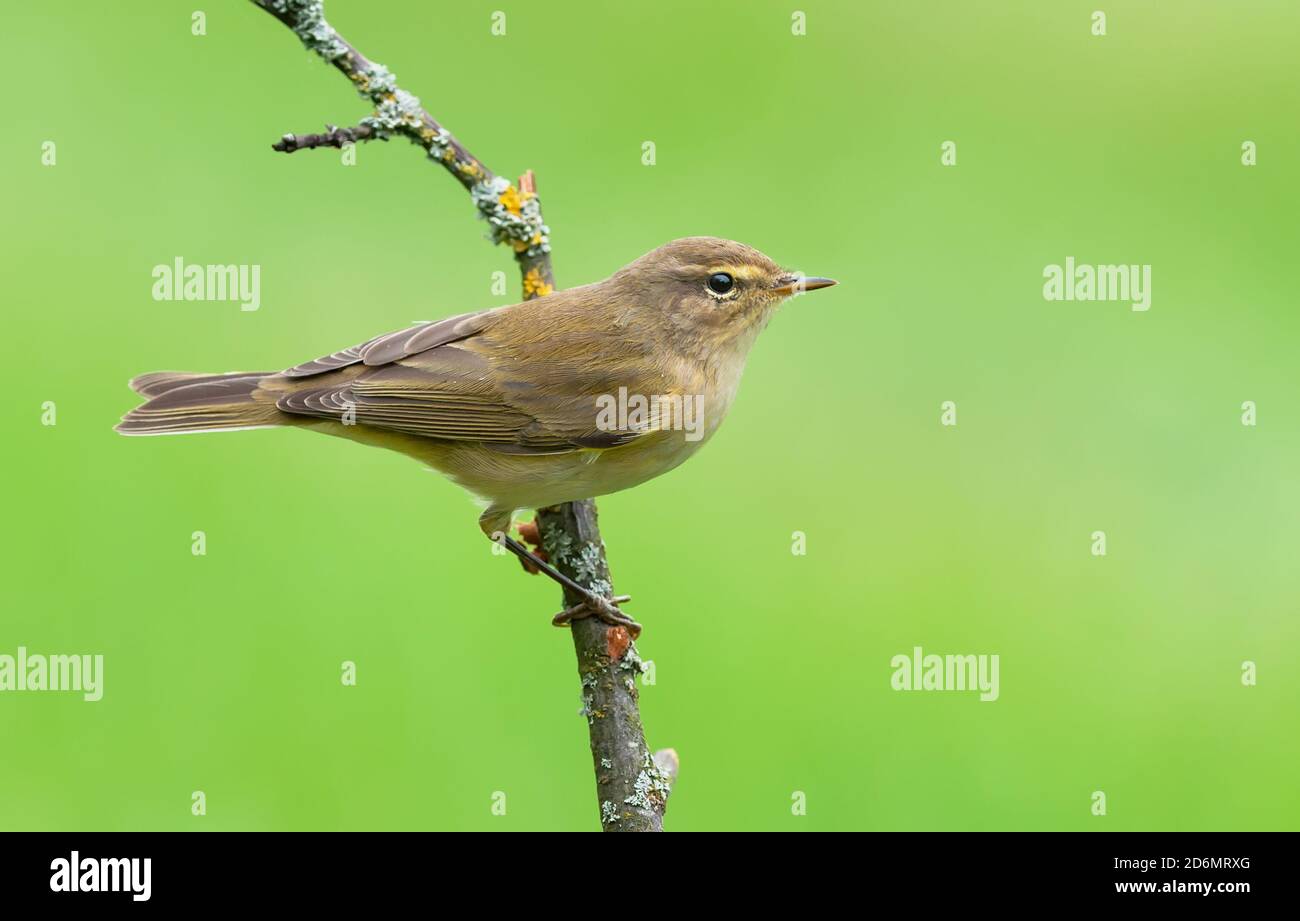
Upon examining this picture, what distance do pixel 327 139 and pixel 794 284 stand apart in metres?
1.74

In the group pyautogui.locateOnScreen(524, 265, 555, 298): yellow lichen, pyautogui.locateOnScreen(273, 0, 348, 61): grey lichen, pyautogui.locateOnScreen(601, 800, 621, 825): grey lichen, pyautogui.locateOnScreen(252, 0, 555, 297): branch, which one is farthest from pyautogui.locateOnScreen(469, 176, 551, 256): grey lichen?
pyautogui.locateOnScreen(601, 800, 621, 825): grey lichen

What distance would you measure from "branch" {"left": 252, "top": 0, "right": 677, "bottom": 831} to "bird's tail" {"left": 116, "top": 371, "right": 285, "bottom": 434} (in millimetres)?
1099

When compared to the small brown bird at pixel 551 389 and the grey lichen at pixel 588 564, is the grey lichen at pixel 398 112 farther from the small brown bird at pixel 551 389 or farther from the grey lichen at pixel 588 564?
the grey lichen at pixel 588 564

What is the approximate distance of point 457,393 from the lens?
5.58 metres

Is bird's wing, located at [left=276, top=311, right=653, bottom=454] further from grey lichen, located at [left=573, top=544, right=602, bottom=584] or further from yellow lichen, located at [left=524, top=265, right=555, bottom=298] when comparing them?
grey lichen, located at [left=573, top=544, right=602, bottom=584]

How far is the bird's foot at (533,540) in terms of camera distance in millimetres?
5555

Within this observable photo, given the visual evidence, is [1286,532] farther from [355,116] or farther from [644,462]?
[355,116]

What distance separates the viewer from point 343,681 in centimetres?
718

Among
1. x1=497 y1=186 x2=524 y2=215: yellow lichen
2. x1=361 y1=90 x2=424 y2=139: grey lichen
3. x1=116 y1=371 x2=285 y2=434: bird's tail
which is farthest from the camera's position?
x1=116 y1=371 x2=285 y2=434: bird's tail

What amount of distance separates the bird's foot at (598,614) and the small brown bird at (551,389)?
136 mm

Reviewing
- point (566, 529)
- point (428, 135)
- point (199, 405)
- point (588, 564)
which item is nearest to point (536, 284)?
point (428, 135)

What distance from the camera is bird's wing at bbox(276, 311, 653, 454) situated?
5477mm

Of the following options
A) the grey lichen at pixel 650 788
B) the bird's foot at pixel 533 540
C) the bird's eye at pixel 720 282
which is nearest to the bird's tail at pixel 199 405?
the bird's foot at pixel 533 540

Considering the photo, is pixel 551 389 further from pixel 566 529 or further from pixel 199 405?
pixel 199 405
